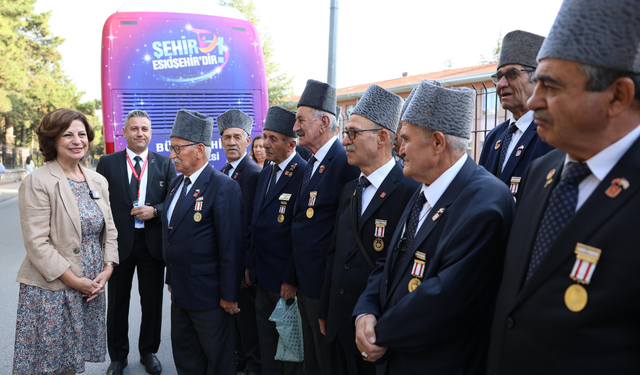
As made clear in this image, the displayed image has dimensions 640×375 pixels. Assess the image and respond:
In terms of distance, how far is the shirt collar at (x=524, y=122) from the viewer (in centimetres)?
261

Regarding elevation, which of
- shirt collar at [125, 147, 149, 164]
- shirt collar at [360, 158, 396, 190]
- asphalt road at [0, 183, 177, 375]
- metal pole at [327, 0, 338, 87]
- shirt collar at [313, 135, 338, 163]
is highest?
metal pole at [327, 0, 338, 87]

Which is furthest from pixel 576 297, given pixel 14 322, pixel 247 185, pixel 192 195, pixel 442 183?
pixel 14 322

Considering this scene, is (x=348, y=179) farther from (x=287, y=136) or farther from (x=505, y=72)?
(x=505, y=72)

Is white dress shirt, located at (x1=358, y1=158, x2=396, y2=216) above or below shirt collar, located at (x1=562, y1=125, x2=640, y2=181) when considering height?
below

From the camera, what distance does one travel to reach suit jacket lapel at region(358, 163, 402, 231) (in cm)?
252

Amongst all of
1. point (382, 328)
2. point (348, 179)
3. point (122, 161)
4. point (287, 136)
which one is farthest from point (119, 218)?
point (382, 328)

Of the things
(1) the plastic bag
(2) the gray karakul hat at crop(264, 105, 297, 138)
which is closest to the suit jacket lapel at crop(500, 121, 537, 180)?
(1) the plastic bag

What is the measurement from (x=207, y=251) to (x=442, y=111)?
2081 millimetres

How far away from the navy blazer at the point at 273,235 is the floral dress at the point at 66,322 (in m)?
1.19

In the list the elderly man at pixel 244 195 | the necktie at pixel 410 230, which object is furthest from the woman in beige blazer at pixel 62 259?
the necktie at pixel 410 230

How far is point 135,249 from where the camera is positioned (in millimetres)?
3977

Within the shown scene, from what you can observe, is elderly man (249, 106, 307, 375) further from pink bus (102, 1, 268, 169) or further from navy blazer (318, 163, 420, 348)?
pink bus (102, 1, 268, 169)

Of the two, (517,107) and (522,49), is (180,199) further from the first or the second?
(522,49)

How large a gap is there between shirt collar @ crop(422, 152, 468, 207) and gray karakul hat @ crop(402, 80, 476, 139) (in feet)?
0.47
